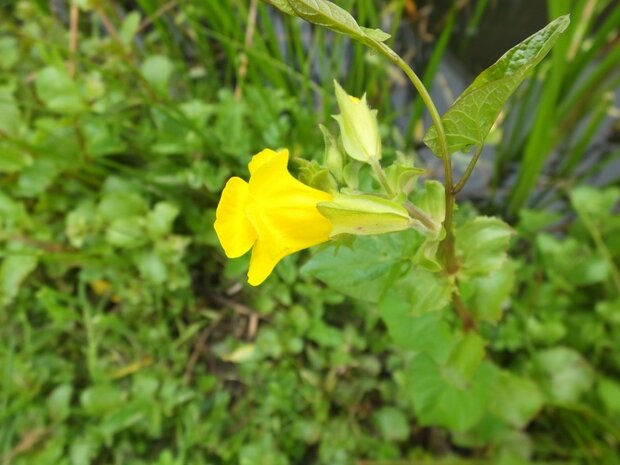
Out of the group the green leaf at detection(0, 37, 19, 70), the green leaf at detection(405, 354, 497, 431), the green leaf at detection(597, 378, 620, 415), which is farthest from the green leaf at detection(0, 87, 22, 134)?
the green leaf at detection(597, 378, 620, 415)

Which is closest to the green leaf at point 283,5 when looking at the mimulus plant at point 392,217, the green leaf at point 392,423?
the mimulus plant at point 392,217

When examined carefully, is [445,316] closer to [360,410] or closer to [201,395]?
[360,410]

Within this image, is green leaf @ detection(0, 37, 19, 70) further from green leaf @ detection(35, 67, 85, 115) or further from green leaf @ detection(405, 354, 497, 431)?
green leaf @ detection(405, 354, 497, 431)

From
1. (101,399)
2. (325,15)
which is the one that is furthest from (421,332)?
(101,399)

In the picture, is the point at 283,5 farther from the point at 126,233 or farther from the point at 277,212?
the point at 126,233

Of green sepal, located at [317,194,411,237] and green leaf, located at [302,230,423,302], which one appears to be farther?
green leaf, located at [302,230,423,302]

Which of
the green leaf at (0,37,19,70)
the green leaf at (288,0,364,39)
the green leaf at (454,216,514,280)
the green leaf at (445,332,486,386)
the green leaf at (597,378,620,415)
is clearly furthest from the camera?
the green leaf at (0,37,19,70)

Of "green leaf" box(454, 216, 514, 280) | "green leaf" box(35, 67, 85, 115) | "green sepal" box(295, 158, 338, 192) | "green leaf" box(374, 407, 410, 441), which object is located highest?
"green sepal" box(295, 158, 338, 192)

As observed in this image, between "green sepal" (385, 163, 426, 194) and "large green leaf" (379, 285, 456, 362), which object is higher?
"green sepal" (385, 163, 426, 194)
